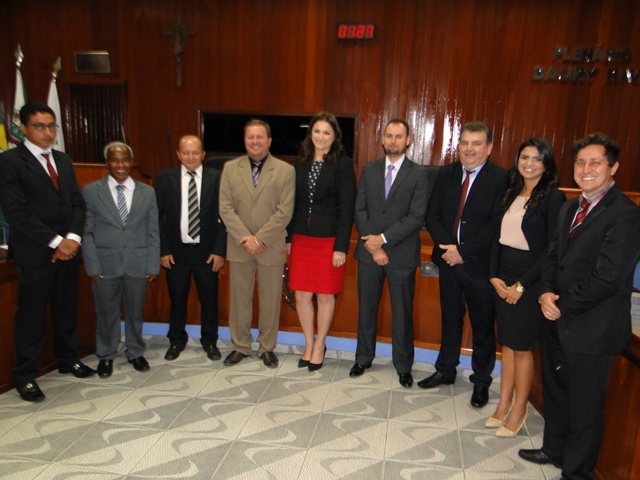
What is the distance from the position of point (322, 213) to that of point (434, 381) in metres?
1.32

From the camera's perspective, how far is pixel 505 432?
2471mm

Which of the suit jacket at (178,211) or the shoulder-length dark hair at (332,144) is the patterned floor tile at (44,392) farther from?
the shoulder-length dark hair at (332,144)

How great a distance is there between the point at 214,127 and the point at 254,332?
2819 millimetres


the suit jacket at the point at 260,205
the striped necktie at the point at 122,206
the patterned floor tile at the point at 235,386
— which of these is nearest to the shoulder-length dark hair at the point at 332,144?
the suit jacket at the point at 260,205

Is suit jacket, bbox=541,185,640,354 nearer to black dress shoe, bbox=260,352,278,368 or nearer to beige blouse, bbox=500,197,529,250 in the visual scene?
beige blouse, bbox=500,197,529,250

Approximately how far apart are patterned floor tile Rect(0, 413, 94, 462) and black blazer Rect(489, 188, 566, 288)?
2.41m

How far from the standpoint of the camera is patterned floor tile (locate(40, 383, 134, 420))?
258 centimetres

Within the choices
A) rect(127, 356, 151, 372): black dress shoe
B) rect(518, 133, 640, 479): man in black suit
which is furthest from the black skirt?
rect(127, 356, 151, 372): black dress shoe

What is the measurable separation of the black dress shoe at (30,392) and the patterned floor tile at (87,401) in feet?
0.22

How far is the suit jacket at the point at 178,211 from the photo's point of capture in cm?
314

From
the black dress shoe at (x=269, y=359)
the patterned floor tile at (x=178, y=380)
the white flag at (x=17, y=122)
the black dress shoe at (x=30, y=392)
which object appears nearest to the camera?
the black dress shoe at (x=30, y=392)

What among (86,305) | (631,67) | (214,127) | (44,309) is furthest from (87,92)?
(631,67)

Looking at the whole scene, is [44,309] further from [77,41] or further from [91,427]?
[77,41]

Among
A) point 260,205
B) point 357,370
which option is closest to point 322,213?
point 260,205
